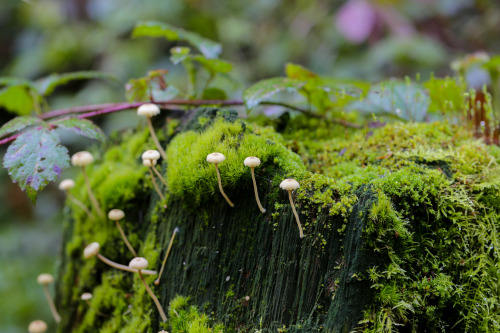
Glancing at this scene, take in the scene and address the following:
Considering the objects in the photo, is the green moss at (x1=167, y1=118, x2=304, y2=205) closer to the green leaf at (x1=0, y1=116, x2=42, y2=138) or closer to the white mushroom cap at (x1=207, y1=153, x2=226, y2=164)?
the white mushroom cap at (x1=207, y1=153, x2=226, y2=164)

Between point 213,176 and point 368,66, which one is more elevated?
point 368,66

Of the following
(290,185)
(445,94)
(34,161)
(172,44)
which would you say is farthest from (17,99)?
(172,44)

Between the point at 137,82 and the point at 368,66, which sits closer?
the point at 137,82

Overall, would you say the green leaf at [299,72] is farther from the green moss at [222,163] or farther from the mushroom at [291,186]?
the mushroom at [291,186]

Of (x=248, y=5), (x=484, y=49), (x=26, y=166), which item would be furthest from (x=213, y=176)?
(x=484, y=49)

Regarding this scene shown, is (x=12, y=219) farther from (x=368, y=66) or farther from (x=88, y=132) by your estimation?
(x=368, y=66)

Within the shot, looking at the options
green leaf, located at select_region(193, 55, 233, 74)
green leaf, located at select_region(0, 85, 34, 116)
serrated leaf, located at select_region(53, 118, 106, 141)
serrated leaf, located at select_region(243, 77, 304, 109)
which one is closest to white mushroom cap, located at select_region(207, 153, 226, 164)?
serrated leaf, located at select_region(243, 77, 304, 109)
